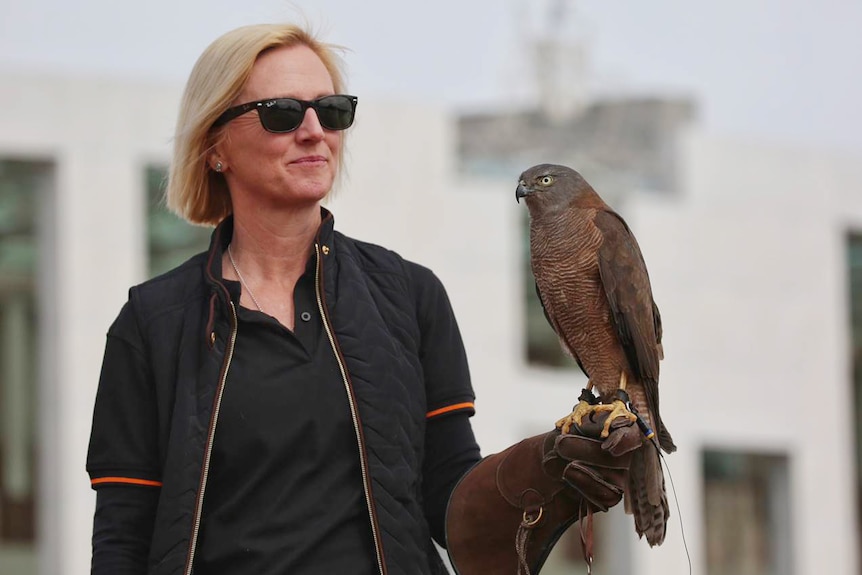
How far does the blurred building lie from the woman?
15159mm

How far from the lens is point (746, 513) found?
2533 cm

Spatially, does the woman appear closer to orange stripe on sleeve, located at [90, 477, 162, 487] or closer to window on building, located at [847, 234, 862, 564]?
orange stripe on sleeve, located at [90, 477, 162, 487]

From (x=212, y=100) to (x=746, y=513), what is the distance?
22678 millimetres

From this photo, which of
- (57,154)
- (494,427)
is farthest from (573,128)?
(57,154)

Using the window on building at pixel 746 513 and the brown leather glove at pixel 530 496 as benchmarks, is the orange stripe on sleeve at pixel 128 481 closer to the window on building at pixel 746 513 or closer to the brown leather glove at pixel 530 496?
the brown leather glove at pixel 530 496

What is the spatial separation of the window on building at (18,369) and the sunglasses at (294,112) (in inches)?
622

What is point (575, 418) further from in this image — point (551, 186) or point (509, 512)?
point (551, 186)

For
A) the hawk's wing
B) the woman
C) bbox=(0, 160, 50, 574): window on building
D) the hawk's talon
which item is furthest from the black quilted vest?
bbox=(0, 160, 50, 574): window on building

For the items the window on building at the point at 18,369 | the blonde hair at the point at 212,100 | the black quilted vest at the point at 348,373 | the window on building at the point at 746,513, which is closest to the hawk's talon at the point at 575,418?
the black quilted vest at the point at 348,373

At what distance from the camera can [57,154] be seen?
18.9 meters

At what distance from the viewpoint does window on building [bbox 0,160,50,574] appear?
18859 mm

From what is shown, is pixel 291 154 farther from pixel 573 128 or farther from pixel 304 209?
pixel 573 128

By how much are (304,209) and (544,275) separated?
987 mm

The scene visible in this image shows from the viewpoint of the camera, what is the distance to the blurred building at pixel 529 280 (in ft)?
62.1
